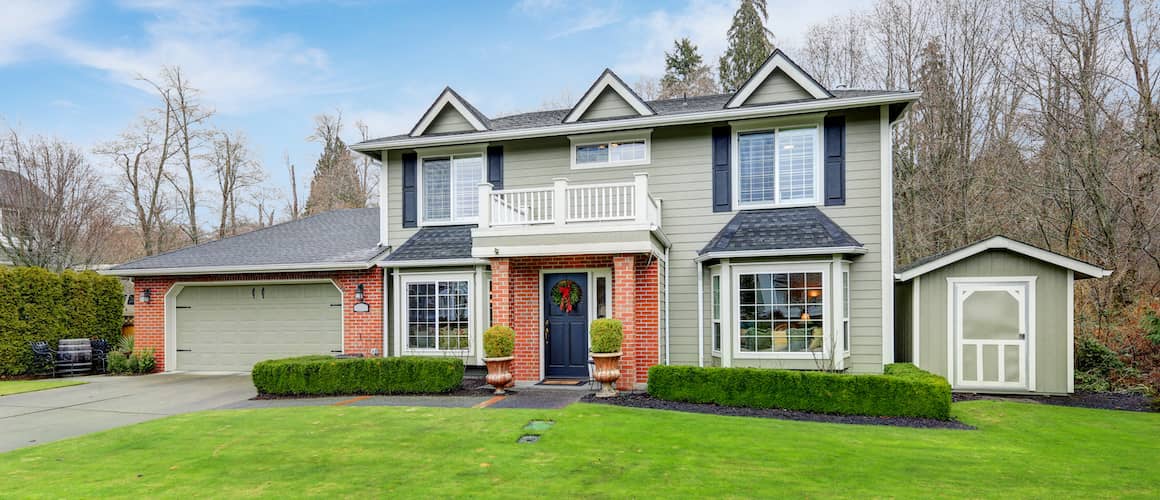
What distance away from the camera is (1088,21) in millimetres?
14523

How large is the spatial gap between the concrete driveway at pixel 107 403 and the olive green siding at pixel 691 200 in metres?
4.69

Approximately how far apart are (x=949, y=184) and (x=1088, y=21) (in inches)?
195

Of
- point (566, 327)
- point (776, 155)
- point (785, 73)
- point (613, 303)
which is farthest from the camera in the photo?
point (566, 327)

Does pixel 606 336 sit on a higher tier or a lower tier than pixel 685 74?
lower

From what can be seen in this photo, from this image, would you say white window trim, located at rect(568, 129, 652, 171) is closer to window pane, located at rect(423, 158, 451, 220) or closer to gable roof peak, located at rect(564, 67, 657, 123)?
gable roof peak, located at rect(564, 67, 657, 123)

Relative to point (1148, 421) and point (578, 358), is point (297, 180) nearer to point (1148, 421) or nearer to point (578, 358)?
point (578, 358)

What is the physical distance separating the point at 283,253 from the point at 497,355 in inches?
268

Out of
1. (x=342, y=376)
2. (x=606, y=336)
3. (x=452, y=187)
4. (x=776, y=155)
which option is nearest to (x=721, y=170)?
(x=776, y=155)

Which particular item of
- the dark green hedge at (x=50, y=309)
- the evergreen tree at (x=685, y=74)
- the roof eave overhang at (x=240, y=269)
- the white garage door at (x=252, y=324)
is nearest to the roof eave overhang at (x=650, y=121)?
the roof eave overhang at (x=240, y=269)

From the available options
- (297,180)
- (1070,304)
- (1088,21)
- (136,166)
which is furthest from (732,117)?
(297,180)

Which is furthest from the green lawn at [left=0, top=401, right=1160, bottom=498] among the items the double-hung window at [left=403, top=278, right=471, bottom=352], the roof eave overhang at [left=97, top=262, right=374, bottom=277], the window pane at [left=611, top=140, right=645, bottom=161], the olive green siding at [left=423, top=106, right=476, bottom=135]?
the olive green siding at [left=423, top=106, right=476, bottom=135]

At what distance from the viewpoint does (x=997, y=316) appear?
10188 mm

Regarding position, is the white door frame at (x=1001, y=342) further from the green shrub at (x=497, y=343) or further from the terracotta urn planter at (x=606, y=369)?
the green shrub at (x=497, y=343)

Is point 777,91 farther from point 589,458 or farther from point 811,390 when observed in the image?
point 589,458
